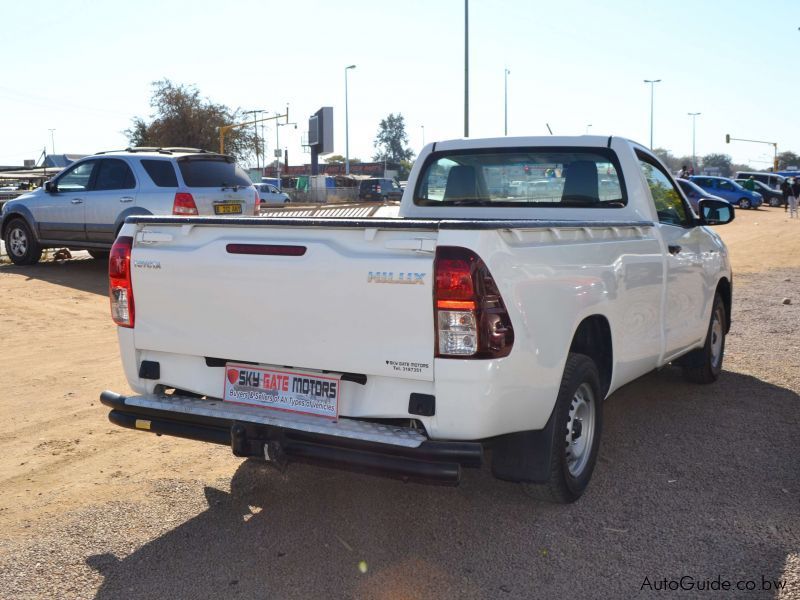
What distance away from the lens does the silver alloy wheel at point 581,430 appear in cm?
438

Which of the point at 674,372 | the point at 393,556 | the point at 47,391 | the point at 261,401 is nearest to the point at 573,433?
the point at 393,556

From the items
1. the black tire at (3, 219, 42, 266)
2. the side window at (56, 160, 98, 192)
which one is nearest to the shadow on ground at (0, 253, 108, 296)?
the black tire at (3, 219, 42, 266)

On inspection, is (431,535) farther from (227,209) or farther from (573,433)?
(227,209)

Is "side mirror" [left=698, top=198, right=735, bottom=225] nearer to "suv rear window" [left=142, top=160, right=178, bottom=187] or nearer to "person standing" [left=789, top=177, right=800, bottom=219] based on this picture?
"suv rear window" [left=142, top=160, right=178, bottom=187]

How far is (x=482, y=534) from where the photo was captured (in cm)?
405

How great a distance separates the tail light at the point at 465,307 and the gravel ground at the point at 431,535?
0.98 metres

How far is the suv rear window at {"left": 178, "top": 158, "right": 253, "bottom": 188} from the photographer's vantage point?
41.1ft

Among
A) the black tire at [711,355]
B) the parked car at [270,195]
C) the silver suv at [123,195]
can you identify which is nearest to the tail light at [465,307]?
the black tire at [711,355]

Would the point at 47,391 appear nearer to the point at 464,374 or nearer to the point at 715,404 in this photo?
the point at 464,374

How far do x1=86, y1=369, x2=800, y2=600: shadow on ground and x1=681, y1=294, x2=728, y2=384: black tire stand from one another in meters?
1.38

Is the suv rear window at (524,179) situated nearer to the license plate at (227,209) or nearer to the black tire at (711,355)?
the black tire at (711,355)

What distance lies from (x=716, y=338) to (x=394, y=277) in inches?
178

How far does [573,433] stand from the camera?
4.42 m

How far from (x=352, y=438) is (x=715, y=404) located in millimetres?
3821
